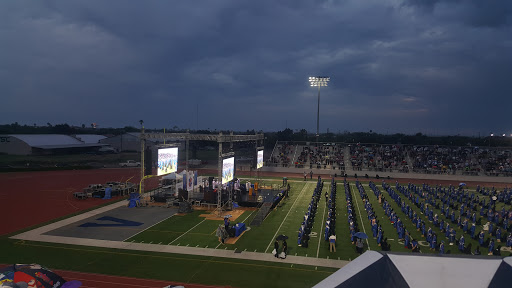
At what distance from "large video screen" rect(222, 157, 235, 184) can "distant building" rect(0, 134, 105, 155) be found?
170 ft

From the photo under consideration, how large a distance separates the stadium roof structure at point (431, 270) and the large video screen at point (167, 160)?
2567 cm

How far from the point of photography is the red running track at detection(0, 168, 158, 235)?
22359 mm

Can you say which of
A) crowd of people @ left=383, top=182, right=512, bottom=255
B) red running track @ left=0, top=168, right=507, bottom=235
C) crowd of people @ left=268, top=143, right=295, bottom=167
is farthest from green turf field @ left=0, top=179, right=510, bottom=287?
crowd of people @ left=268, top=143, right=295, bottom=167

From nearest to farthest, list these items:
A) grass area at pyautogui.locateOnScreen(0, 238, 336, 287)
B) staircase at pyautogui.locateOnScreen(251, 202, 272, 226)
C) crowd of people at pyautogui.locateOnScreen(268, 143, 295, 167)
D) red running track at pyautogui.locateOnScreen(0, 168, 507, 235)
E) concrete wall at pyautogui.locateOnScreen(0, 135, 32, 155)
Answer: grass area at pyautogui.locateOnScreen(0, 238, 336, 287)
staircase at pyautogui.locateOnScreen(251, 202, 272, 226)
red running track at pyautogui.locateOnScreen(0, 168, 507, 235)
crowd of people at pyautogui.locateOnScreen(268, 143, 295, 167)
concrete wall at pyautogui.locateOnScreen(0, 135, 32, 155)

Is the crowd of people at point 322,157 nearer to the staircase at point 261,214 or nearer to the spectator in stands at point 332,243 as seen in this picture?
the staircase at point 261,214

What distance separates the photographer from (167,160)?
92.5 feet

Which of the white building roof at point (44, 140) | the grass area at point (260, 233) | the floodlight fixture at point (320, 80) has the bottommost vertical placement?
the grass area at point (260, 233)

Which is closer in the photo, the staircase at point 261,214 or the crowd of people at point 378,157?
the staircase at point 261,214

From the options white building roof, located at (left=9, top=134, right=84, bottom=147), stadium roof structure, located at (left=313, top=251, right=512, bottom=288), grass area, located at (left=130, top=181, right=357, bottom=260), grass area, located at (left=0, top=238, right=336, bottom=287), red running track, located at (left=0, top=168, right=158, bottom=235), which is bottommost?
grass area, located at (left=0, top=238, right=336, bottom=287)

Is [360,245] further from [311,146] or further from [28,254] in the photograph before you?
[311,146]

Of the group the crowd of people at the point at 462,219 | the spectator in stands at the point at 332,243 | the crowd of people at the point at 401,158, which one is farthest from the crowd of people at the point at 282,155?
the spectator in stands at the point at 332,243

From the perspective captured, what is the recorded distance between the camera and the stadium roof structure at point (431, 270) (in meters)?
3.19

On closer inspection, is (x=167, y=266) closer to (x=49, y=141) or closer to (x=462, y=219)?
(x=462, y=219)

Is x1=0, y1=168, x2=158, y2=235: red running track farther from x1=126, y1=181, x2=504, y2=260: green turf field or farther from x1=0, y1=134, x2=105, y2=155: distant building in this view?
x1=0, y1=134, x2=105, y2=155: distant building
